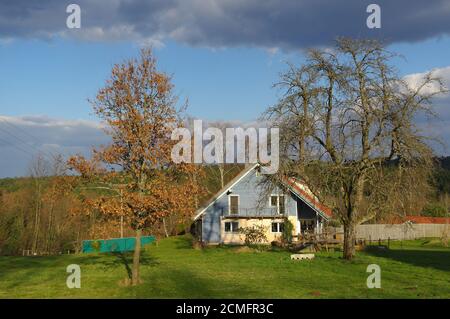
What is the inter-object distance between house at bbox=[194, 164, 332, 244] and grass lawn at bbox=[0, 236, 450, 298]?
18413mm

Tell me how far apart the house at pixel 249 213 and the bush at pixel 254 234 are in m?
1.42

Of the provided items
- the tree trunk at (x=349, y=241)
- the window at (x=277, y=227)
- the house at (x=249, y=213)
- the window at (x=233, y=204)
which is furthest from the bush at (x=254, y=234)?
the tree trunk at (x=349, y=241)

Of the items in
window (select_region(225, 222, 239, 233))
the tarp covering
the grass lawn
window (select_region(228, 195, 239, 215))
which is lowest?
the tarp covering

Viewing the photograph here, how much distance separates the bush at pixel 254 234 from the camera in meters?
48.5

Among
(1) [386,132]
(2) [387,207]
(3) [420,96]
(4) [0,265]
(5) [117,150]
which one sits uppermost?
(3) [420,96]

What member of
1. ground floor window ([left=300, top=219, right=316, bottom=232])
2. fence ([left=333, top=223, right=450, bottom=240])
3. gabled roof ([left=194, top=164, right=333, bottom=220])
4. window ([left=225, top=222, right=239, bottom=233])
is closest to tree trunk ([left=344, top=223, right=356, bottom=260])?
gabled roof ([left=194, top=164, right=333, bottom=220])

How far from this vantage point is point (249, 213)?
2077 inches

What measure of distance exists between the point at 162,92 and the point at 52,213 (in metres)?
41.7

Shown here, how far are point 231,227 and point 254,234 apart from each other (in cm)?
462

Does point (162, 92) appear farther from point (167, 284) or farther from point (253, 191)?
point (253, 191)

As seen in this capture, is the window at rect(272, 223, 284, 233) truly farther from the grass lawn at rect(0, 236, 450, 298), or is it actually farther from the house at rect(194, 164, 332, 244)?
the grass lawn at rect(0, 236, 450, 298)

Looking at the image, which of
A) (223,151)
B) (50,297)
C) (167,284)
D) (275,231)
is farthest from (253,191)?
(50,297)

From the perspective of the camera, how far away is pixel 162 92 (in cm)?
2066

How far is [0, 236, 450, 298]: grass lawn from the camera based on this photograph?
1839cm
